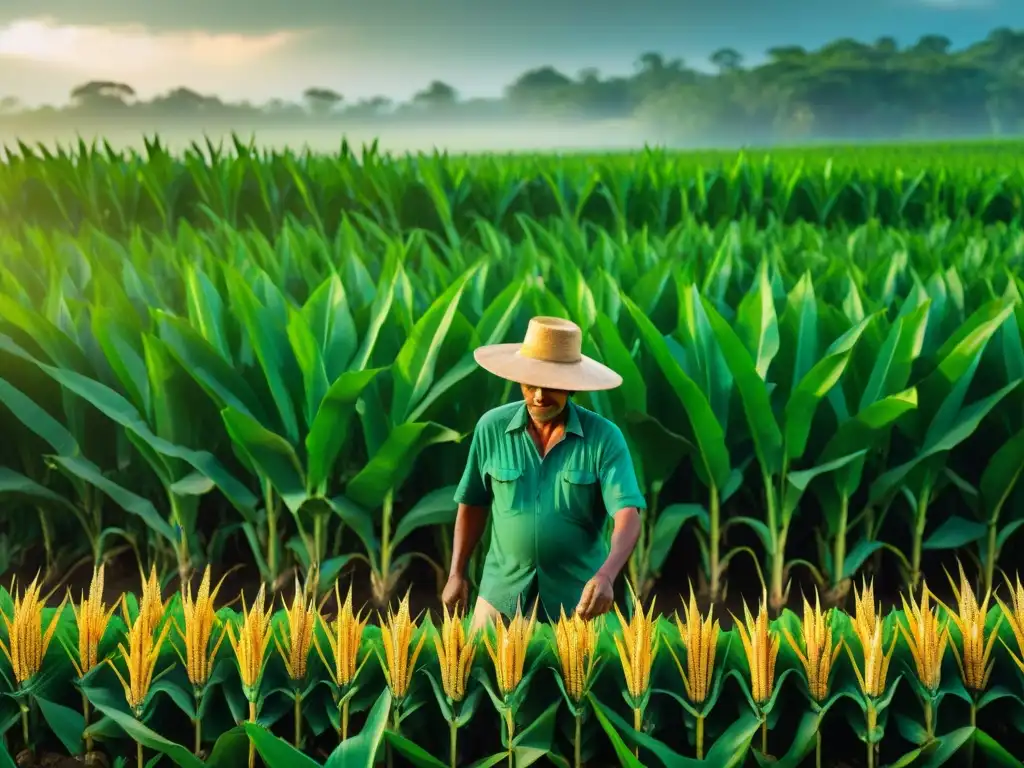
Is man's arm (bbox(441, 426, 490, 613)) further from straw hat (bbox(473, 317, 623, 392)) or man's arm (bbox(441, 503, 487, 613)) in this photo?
straw hat (bbox(473, 317, 623, 392))

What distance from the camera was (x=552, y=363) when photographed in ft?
7.71

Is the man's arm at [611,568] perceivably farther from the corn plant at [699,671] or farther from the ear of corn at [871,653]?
the ear of corn at [871,653]

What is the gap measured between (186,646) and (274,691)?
19cm

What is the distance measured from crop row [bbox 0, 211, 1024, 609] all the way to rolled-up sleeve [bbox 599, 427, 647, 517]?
0.85 meters

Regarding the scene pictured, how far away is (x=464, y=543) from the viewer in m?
2.70

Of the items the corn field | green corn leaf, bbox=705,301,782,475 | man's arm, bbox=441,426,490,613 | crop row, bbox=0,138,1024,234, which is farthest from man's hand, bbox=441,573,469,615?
crop row, bbox=0,138,1024,234

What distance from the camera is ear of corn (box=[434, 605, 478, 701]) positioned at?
6.68ft

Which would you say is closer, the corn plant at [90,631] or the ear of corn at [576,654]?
the ear of corn at [576,654]

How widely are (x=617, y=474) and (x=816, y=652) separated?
0.59 meters

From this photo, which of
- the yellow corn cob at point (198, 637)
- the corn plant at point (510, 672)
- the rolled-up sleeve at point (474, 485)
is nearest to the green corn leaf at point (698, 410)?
the rolled-up sleeve at point (474, 485)

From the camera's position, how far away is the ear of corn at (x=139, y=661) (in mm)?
2066

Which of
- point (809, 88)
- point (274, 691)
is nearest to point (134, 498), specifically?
point (274, 691)

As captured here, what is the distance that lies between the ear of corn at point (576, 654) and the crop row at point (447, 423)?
1285 millimetres

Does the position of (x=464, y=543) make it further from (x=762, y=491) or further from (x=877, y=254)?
(x=877, y=254)
